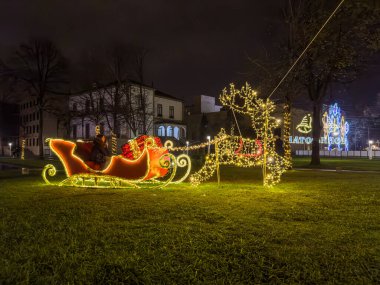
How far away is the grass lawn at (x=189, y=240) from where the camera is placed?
381 cm

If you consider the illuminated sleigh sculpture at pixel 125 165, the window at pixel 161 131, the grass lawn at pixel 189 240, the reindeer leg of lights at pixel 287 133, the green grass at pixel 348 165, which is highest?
the window at pixel 161 131

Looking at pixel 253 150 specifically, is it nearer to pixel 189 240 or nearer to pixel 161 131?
pixel 189 240

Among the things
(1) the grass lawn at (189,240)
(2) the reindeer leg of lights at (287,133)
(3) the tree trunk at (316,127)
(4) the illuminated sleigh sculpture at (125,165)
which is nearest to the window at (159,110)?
(3) the tree trunk at (316,127)

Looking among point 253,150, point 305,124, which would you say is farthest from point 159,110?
point 253,150

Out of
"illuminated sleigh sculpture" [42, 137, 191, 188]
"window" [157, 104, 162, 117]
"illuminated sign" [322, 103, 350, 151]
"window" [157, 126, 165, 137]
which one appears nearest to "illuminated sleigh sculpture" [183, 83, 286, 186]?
"illuminated sleigh sculpture" [42, 137, 191, 188]

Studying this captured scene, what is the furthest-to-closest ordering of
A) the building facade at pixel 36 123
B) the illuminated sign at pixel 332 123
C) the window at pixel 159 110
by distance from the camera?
the building facade at pixel 36 123, the window at pixel 159 110, the illuminated sign at pixel 332 123

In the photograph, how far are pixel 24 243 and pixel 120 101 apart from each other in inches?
1330

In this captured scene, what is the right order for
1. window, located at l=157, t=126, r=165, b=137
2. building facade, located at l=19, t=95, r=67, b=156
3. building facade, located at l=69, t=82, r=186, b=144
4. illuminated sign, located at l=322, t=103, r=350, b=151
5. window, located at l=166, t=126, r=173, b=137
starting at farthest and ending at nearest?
building facade, located at l=19, t=95, r=67, b=156, window, located at l=166, t=126, r=173, b=137, window, located at l=157, t=126, r=165, b=137, illuminated sign, located at l=322, t=103, r=350, b=151, building facade, located at l=69, t=82, r=186, b=144

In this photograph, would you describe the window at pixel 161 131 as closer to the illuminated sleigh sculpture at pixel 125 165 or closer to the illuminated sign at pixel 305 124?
the illuminated sign at pixel 305 124

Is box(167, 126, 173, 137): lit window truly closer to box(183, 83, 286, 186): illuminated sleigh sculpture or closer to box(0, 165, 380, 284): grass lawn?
box(183, 83, 286, 186): illuminated sleigh sculpture

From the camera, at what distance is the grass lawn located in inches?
150

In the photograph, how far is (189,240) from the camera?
16.5 feet

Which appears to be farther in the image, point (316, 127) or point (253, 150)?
point (316, 127)

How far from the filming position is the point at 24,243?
4898mm
